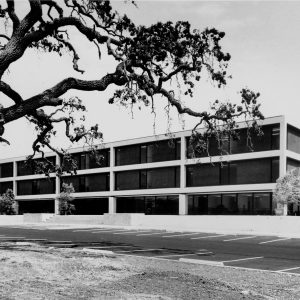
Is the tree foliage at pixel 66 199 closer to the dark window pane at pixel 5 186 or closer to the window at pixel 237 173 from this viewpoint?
the dark window pane at pixel 5 186

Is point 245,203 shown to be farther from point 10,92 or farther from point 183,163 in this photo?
point 10,92

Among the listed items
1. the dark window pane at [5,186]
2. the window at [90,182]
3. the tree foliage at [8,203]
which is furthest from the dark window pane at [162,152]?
the dark window pane at [5,186]

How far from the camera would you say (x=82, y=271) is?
10.0 m

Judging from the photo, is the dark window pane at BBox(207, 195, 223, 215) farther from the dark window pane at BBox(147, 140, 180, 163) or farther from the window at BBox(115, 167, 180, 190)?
the dark window pane at BBox(147, 140, 180, 163)

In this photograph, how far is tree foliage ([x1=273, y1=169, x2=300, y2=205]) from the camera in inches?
1347

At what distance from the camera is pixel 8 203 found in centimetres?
6638

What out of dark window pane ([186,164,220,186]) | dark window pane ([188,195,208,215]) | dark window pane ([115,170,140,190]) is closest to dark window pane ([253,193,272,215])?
dark window pane ([186,164,220,186])

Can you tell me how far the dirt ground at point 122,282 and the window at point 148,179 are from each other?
125ft

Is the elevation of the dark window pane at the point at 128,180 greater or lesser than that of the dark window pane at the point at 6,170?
lesser

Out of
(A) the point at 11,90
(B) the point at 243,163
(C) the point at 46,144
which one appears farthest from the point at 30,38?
(B) the point at 243,163

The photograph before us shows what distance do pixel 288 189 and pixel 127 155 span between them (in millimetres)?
25142

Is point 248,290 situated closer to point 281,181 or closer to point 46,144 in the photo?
point 46,144

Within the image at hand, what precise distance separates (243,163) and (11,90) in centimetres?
3237

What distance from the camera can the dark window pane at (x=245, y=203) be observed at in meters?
42.6
